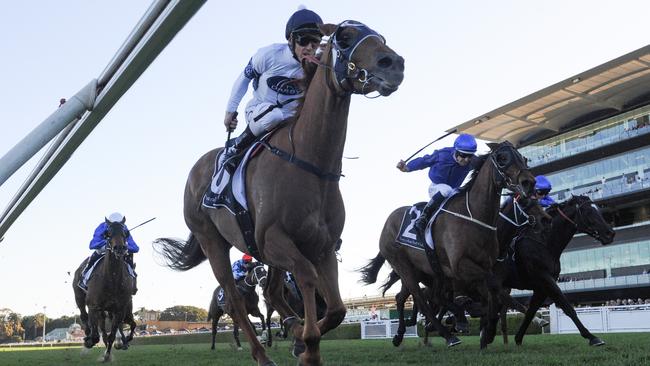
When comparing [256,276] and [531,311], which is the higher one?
[256,276]

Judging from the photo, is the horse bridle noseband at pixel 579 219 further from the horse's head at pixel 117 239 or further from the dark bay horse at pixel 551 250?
the horse's head at pixel 117 239

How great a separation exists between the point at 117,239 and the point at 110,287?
3.34 feet

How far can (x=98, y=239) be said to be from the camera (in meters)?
12.6

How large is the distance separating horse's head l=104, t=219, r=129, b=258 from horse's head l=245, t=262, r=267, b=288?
16.5 ft

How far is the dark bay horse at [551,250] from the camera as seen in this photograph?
30.9ft

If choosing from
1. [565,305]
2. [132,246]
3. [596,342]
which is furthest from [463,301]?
[132,246]

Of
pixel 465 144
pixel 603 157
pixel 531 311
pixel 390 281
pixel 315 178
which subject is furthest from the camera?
pixel 603 157

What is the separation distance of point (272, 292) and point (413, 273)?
18.6 feet

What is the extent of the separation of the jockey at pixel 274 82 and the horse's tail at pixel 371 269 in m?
8.43

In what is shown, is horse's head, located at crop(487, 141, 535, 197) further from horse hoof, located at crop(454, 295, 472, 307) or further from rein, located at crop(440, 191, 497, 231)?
horse hoof, located at crop(454, 295, 472, 307)

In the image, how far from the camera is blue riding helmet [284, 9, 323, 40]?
16.4ft

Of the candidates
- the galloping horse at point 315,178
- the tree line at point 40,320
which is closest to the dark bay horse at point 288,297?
the galloping horse at point 315,178

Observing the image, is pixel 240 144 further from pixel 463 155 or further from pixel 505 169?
pixel 463 155

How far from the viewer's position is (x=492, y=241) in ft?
27.3
